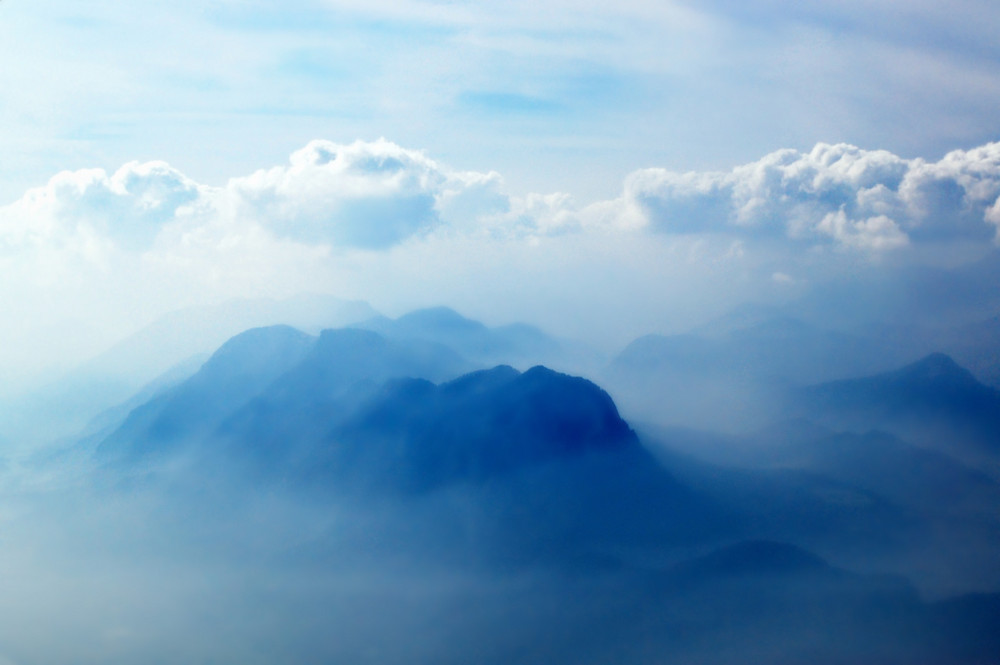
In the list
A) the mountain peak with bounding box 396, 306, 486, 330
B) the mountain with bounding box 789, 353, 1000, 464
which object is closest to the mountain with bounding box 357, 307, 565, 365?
the mountain peak with bounding box 396, 306, 486, 330

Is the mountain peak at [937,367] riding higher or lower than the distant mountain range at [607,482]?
higher

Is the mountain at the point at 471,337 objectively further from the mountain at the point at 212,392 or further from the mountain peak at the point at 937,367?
the mountain peak at the point at 937,367

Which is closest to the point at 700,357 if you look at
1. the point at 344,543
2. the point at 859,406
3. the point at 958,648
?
the point at 859,406

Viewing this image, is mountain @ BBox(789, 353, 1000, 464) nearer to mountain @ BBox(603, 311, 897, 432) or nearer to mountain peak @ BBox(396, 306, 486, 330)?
mountain @ BBox(603, 311, 897, 432)

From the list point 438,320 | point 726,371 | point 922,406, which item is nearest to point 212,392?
point 438,320

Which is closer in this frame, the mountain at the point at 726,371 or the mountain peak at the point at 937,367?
the mountain peak at the point at 937,367

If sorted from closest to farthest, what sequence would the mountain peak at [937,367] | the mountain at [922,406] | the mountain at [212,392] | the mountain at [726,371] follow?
1. the mountain at [922,406]
2. the mountain peak at [937,367]
3. the mountain at [726,371]
4. the mountain at [212,392]

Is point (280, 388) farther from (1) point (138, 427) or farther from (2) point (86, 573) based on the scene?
(2) point (86, 573)

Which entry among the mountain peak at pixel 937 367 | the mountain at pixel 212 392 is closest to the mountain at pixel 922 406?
the mountain peak at pixel 937 367

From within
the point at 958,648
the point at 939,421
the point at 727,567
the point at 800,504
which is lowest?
the point at 958,648
